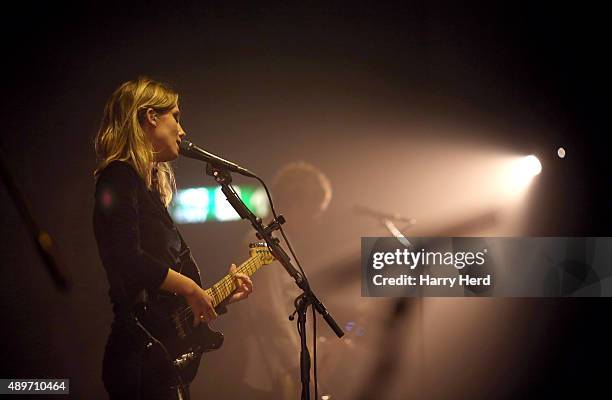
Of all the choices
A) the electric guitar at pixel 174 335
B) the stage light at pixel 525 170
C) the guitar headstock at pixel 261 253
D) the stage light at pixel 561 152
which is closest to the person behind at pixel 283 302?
the guitar headstock at pixel 261 253

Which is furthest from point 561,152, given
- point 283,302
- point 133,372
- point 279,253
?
point 133,372

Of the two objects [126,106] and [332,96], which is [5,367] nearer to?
[126,106]

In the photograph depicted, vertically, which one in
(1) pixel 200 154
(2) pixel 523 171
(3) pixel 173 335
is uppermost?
(2) pixel 523 171

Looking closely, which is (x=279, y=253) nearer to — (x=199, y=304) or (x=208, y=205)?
(x=199, y=304)

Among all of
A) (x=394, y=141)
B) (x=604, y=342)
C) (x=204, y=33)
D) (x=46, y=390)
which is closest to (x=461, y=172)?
(x=394, y=141)

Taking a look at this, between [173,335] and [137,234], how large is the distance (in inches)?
16.1

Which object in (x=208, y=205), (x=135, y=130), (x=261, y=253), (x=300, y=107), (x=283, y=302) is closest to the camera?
(x=135, y=130)

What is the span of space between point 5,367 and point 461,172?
9.29ft

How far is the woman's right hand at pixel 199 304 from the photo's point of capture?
7.88ft

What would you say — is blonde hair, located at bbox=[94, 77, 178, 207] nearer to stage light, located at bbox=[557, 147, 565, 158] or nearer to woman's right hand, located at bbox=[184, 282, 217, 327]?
woman's right hand, located at bbox=[184, 282, 217, 327]

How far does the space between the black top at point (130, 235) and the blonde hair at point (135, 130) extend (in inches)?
2.9

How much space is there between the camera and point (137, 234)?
7.57ft

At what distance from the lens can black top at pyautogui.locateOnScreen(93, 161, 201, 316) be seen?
2287 millimetres

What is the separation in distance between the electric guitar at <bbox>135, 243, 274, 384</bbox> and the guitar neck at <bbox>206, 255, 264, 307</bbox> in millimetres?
11
